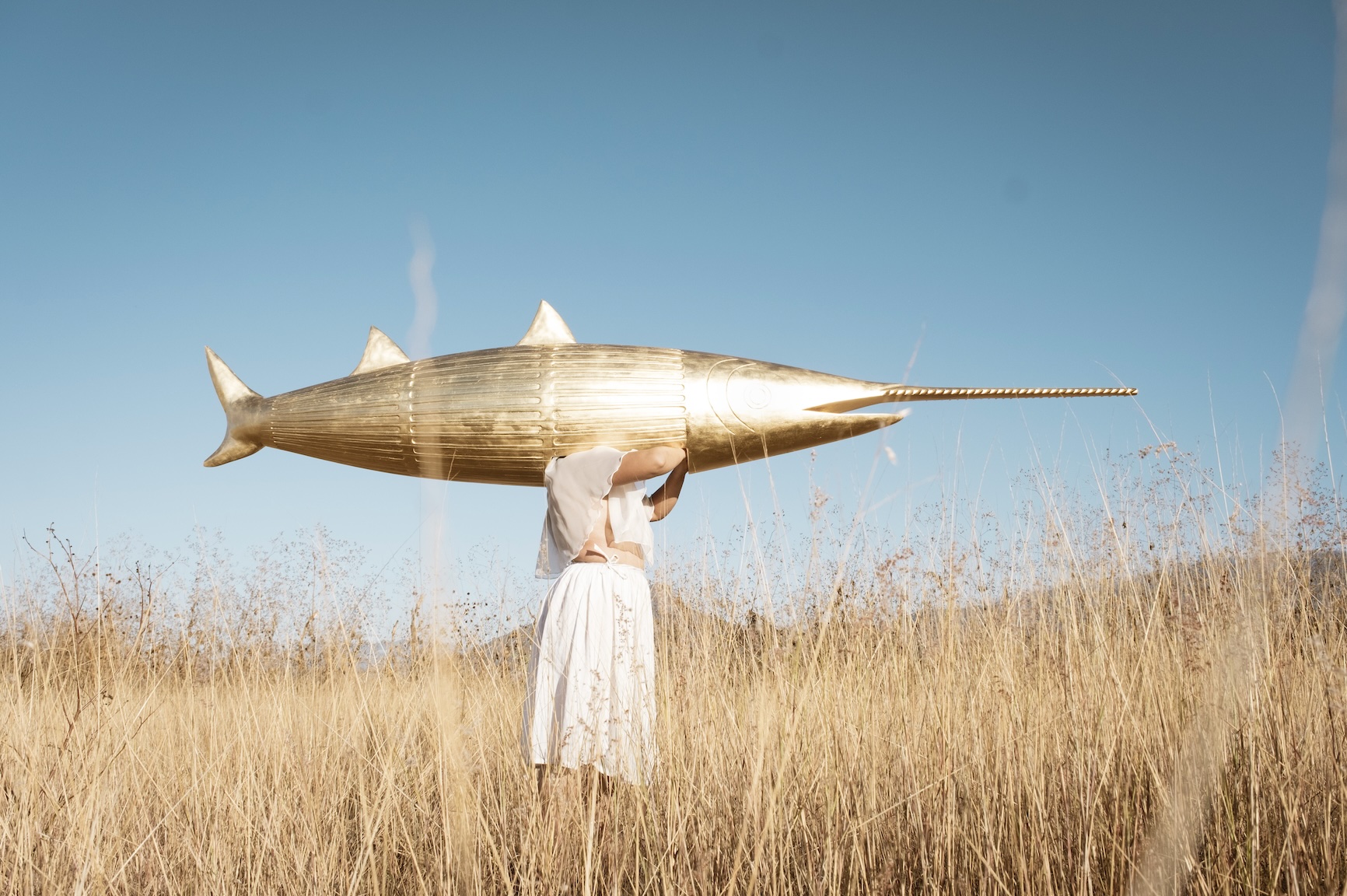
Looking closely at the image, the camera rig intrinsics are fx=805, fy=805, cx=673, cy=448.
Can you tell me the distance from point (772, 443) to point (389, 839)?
5.38 ft

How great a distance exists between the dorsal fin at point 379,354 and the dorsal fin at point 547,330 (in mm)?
465

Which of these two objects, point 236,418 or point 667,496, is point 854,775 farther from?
point 236,418

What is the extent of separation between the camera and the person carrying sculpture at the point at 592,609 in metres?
2.34

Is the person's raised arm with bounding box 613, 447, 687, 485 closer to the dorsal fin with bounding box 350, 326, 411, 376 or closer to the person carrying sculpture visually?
the person carrying sculpture

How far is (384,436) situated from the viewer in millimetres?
2578

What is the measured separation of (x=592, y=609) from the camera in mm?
2584

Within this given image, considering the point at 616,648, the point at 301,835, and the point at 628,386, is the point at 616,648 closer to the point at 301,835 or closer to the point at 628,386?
the point at 628,386

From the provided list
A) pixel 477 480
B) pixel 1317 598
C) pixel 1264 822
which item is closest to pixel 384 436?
pixel 477 480

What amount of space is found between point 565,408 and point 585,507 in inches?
12.7

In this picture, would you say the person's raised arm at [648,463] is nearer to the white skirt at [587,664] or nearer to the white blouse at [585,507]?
the white blouse at [585,507]

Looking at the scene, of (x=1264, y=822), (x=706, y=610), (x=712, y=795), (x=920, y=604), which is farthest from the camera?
(x=920, y=604)

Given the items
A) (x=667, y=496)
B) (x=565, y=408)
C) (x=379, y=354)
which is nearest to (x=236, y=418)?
(x=379, y=354)

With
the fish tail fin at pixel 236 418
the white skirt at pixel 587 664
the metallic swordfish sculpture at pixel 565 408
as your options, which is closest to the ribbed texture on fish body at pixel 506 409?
the metallic swordfish sculpture at pixel 565 408

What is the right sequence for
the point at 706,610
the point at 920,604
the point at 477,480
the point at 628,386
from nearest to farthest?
1. the point at 628,386
2. the point at 477,480
3. the point at 706,610
4. the point at 920,604
